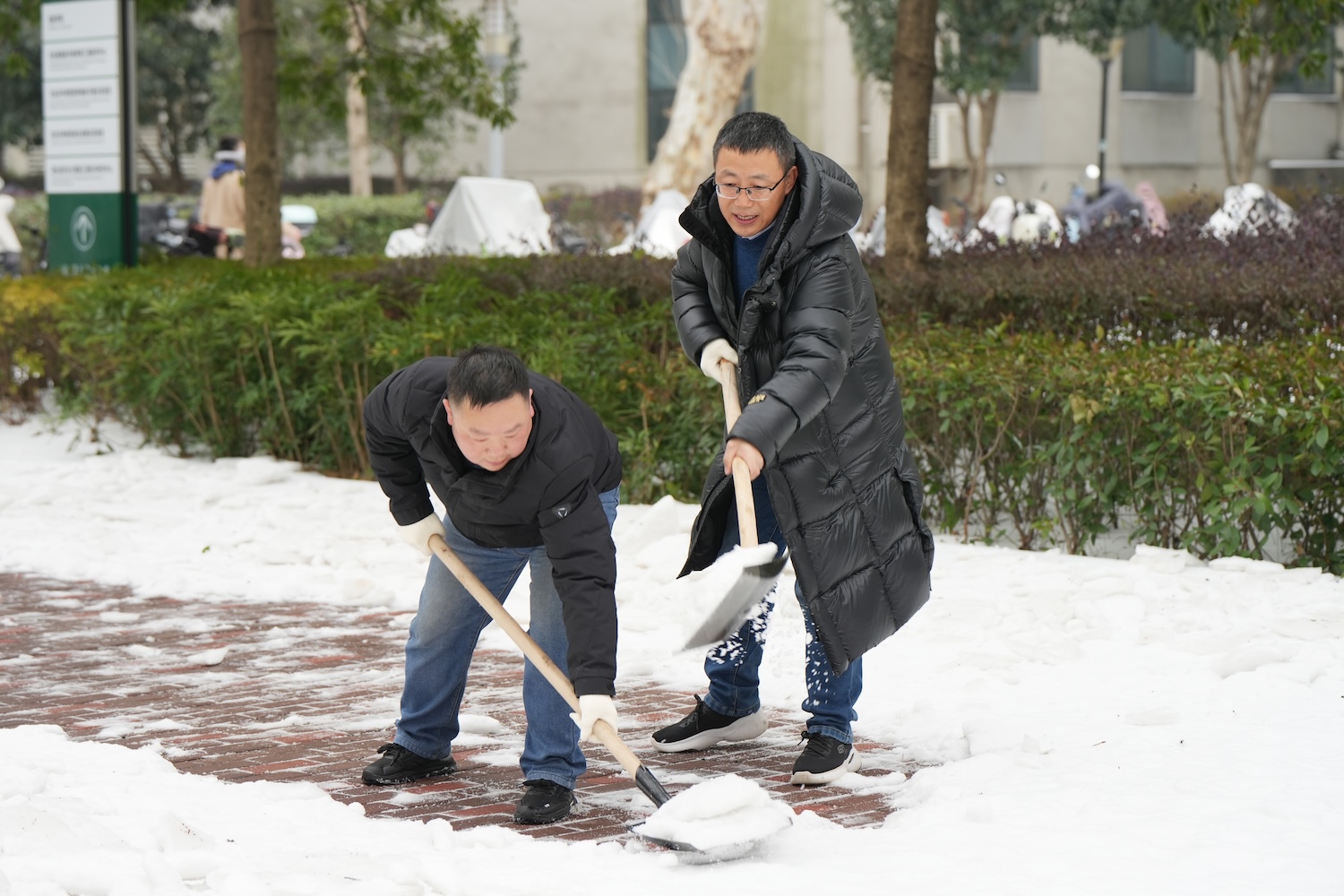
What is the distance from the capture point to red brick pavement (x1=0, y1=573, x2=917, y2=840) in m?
4.15

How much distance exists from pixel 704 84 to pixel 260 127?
12.7 meters

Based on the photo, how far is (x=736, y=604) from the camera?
3.67 meters

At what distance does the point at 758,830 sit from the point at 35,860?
1522 mm

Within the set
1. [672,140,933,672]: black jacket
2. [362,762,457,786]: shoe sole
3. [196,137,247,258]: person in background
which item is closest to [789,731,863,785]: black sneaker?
[672,140,933,672]: black jacket

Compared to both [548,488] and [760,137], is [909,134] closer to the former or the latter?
[760,137]

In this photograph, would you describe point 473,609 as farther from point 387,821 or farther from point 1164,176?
point 1164,176

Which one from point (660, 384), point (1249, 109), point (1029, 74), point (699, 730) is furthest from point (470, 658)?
point (1029, 74)

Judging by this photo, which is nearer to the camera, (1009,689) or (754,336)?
(754,336)

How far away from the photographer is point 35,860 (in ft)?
10.8

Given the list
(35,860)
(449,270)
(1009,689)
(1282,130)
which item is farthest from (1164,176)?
(35,860)

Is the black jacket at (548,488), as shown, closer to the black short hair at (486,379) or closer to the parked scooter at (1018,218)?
the black short hair at (486,379)

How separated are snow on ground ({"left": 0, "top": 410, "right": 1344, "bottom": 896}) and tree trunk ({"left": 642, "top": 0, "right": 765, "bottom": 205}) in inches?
613

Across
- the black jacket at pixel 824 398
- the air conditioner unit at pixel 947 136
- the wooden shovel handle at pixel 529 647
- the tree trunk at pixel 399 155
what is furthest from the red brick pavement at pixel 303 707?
the air conditioner unit at pixel 947 136

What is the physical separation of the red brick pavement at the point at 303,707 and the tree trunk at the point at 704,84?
1614 cm
